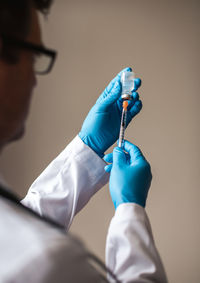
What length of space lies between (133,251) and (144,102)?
1.26 meters

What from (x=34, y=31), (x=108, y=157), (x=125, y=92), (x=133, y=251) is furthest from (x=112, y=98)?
(x=133, y=251)

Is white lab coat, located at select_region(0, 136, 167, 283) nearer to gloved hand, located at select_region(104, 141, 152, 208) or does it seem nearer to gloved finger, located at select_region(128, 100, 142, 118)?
gloved hand, located at select_region(104, 141, 152, 208)

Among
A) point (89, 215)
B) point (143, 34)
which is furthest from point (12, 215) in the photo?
point (143, 34)

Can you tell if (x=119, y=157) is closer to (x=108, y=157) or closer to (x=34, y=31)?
(x=108, y=157)

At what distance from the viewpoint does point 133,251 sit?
687 millimetres

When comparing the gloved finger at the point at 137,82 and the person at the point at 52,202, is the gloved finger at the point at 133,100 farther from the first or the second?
the person at the point at 52,202

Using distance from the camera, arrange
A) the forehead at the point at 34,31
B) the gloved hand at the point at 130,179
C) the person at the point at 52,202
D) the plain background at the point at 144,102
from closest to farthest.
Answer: the person at the point at 52,202 → the forehead at the point at 34,31 → the gloved hand at the point at 130,179 → the plain background at the point at 144,102

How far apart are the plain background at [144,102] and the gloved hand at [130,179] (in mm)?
804

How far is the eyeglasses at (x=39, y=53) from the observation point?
578mm

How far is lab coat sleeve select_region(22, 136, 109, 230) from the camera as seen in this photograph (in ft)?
3.27

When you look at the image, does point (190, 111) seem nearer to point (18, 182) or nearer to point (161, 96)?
point (161, 96)

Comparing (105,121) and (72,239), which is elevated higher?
(105,121)

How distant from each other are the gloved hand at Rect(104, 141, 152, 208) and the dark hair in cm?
50

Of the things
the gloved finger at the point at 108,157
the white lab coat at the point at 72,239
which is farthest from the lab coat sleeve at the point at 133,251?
the gloved finger at the point at 108,157
